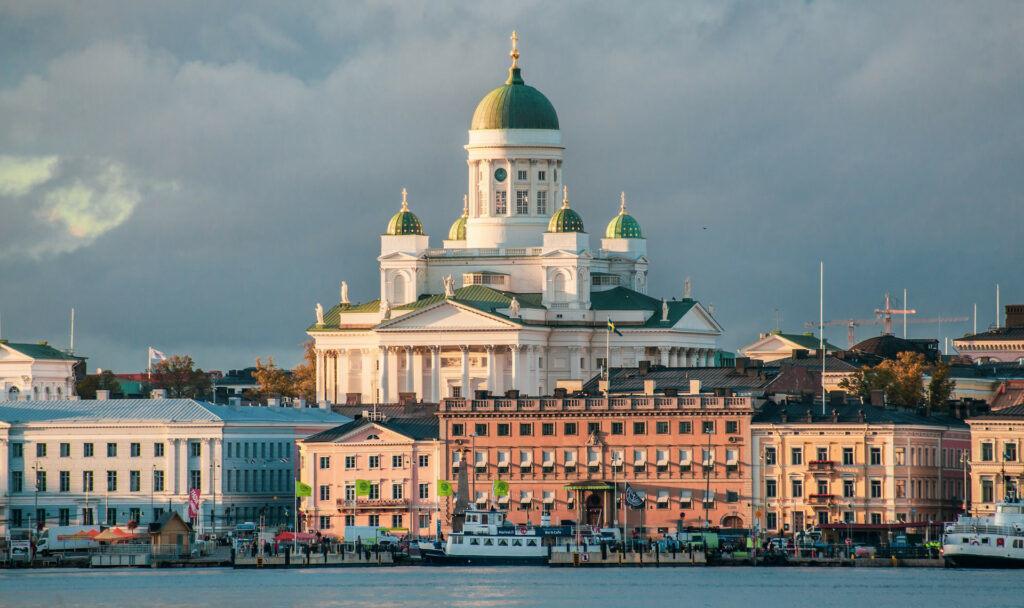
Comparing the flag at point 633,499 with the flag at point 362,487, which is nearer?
the flag at point 633,499

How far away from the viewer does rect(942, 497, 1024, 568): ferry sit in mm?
149750

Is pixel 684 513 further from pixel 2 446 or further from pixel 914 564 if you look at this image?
pixel 2 446

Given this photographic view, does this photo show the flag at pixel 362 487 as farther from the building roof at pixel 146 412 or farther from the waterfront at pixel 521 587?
the waterfront at pixel 521 587

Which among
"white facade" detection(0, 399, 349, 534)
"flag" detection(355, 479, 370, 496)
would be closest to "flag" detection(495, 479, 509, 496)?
"flag" detection(355, 479, 370, 496)

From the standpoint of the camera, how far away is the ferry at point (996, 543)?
150m

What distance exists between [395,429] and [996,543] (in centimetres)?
3802

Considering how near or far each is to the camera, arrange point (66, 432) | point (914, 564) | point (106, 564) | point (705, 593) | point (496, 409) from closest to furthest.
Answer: point (705, 593) → point (914, 564) → point (106, 564) → point (496, 409) → point (66, 432)

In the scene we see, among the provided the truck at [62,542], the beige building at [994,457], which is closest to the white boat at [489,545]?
the truck at [62,542]

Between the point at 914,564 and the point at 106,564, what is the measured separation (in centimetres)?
3867

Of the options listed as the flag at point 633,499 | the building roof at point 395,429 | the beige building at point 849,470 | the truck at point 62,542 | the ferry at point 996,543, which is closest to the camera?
the ferry at point 996,543

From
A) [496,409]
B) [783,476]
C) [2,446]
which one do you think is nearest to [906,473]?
[783,476]

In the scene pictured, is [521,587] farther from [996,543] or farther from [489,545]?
[996,543]

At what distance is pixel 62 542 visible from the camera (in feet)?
550

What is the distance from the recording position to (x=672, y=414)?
169500 millimetres
